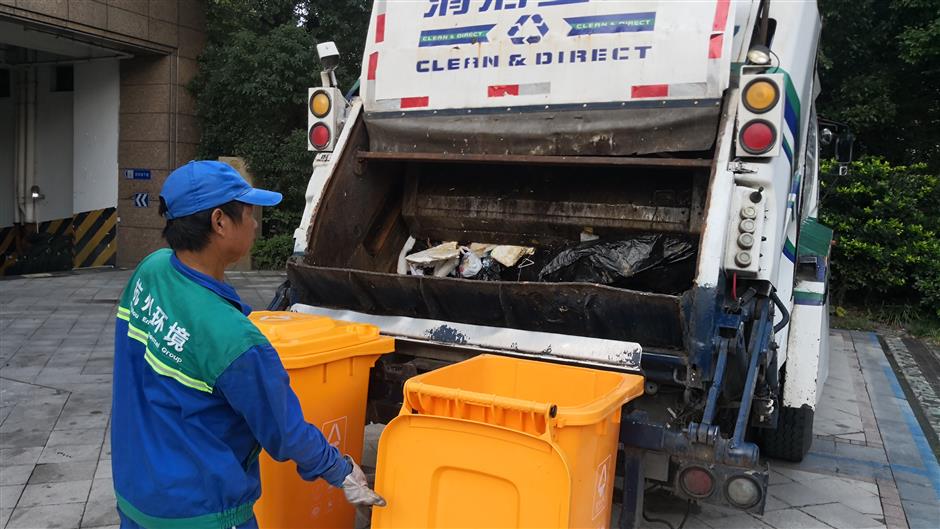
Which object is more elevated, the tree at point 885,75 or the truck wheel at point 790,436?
the tree at point 885,75

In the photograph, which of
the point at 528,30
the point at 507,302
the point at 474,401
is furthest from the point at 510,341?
the point at 528,30

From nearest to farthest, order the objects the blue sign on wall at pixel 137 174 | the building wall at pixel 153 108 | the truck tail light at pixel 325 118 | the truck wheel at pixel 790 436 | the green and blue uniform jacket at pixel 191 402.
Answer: the green and blue uniform jacket at pixel 191 402, the truck tail light at pixel 325 118, the truck wheel at pixel 790 436, the building wall at pixel 153 108, the blue sign on wall at pixel 137 174

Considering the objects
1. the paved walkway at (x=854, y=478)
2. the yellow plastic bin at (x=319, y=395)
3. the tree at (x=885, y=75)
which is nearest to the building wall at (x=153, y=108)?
the tree at (x=885, y=75)

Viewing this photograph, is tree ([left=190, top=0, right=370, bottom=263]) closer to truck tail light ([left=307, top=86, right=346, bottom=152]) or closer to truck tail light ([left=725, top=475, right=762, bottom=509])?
truck tail light ([left=307, top=86, right=346, bottom=152])

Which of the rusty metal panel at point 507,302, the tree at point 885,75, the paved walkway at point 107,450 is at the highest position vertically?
the tree at point 885,75

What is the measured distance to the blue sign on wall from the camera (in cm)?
1203

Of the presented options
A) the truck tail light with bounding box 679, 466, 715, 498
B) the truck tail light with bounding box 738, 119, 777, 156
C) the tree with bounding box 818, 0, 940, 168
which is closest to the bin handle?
the truck tail light with bounding box 679, 466, 715, 498

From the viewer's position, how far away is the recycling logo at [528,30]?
11.7 ft

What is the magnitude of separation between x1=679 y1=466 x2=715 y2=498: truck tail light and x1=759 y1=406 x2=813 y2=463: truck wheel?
5.84 feet

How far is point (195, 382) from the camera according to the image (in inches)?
71.9

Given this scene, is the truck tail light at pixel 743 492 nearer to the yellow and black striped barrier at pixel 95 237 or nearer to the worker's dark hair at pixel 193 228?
the worker's dark hair at pixel 193 228

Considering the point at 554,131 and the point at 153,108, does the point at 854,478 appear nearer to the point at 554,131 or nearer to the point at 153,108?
the point at 554,131

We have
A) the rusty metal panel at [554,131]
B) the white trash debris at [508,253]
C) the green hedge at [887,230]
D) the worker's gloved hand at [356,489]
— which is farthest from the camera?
the green hedge at [887,230]

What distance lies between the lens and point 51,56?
12727 millimetres
